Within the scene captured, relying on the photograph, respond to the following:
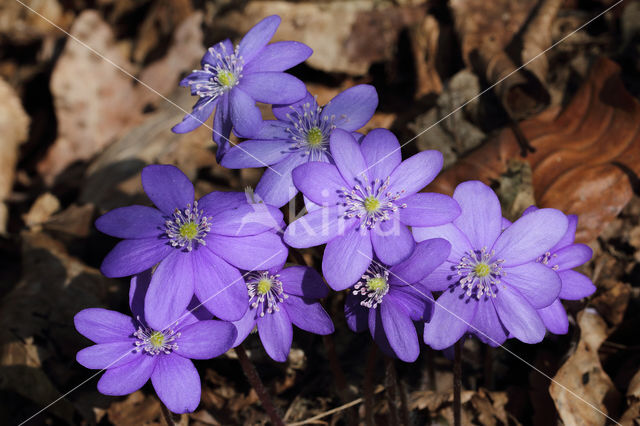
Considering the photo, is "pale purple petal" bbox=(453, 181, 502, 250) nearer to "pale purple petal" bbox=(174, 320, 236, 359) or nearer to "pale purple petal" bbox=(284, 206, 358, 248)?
"pale purple petal" bbox=(284, 206, 358, 248)

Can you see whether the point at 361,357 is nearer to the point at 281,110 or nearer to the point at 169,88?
the point at 281,110

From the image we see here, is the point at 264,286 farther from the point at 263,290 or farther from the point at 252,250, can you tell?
the point at 252,250

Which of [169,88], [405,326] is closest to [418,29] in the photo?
[169,88]

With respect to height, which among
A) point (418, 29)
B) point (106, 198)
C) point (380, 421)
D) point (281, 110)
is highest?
point (418, 29)

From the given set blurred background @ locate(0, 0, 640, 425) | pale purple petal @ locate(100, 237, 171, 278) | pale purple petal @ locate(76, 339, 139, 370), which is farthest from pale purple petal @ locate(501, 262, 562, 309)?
pale purple petal @ locate(76, 339, 139, 370)

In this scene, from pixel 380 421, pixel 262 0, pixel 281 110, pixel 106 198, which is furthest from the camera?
pixel 262 0

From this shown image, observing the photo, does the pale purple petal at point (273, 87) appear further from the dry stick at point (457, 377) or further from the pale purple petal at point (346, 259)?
the dry stick at point (457, 377)
